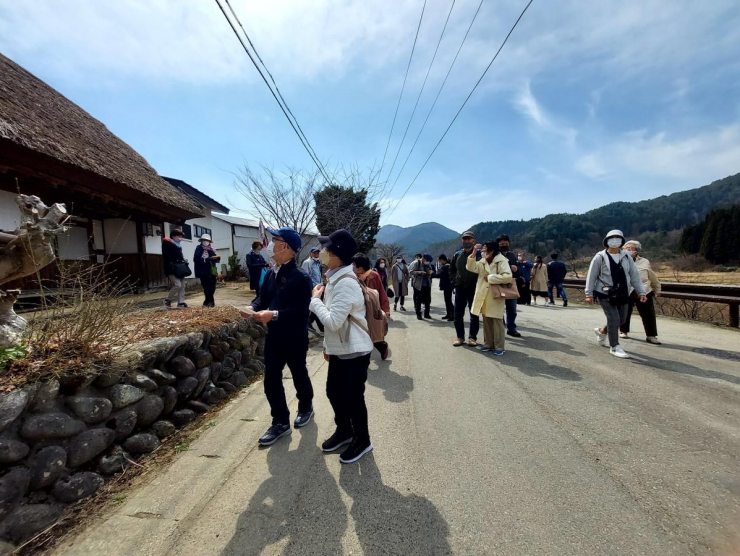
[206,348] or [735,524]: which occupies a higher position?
[206,348]

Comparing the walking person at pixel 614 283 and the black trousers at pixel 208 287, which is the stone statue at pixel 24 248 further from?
the walking person at pixel 614 283

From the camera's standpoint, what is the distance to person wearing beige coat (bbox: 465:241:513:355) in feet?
17.9

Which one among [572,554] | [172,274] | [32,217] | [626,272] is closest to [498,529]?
[572,554]

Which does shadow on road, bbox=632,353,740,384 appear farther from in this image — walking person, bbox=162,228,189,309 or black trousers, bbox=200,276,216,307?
walking person, bbox=162,228,189,309

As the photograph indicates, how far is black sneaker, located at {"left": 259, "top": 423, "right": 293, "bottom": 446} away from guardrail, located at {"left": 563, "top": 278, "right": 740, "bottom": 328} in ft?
29.4

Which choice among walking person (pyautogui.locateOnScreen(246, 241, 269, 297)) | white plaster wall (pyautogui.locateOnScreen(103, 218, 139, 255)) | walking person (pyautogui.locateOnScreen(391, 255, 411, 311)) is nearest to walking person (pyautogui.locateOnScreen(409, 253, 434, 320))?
walking person (pyautogui.locateOnScreen(391, 255, 411, 311))

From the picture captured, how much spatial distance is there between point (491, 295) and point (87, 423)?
5.12 m

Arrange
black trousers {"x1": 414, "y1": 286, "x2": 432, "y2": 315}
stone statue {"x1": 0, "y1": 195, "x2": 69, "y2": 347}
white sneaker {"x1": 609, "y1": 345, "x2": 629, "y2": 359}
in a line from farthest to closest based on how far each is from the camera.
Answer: black trousers {"x1": 414, "y1": 286, "x2": 432, "y2": 315} → white sneaker {"x1": 609, "y1": 345, "x2": 629, "y2": 359} → stone statue {"x1": 0, "y1": 195, "x2": 69, "y2": 347}

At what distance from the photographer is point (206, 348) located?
409cm

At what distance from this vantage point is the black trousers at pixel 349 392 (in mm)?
2580

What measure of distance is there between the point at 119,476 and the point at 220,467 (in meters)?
0.72

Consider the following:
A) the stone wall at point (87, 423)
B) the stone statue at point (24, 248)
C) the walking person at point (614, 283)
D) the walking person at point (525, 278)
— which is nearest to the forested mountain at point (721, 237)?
the walking person at point (525, 278)

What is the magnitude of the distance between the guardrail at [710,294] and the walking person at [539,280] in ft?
12.5

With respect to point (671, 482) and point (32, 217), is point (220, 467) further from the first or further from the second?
point (671, 482)
